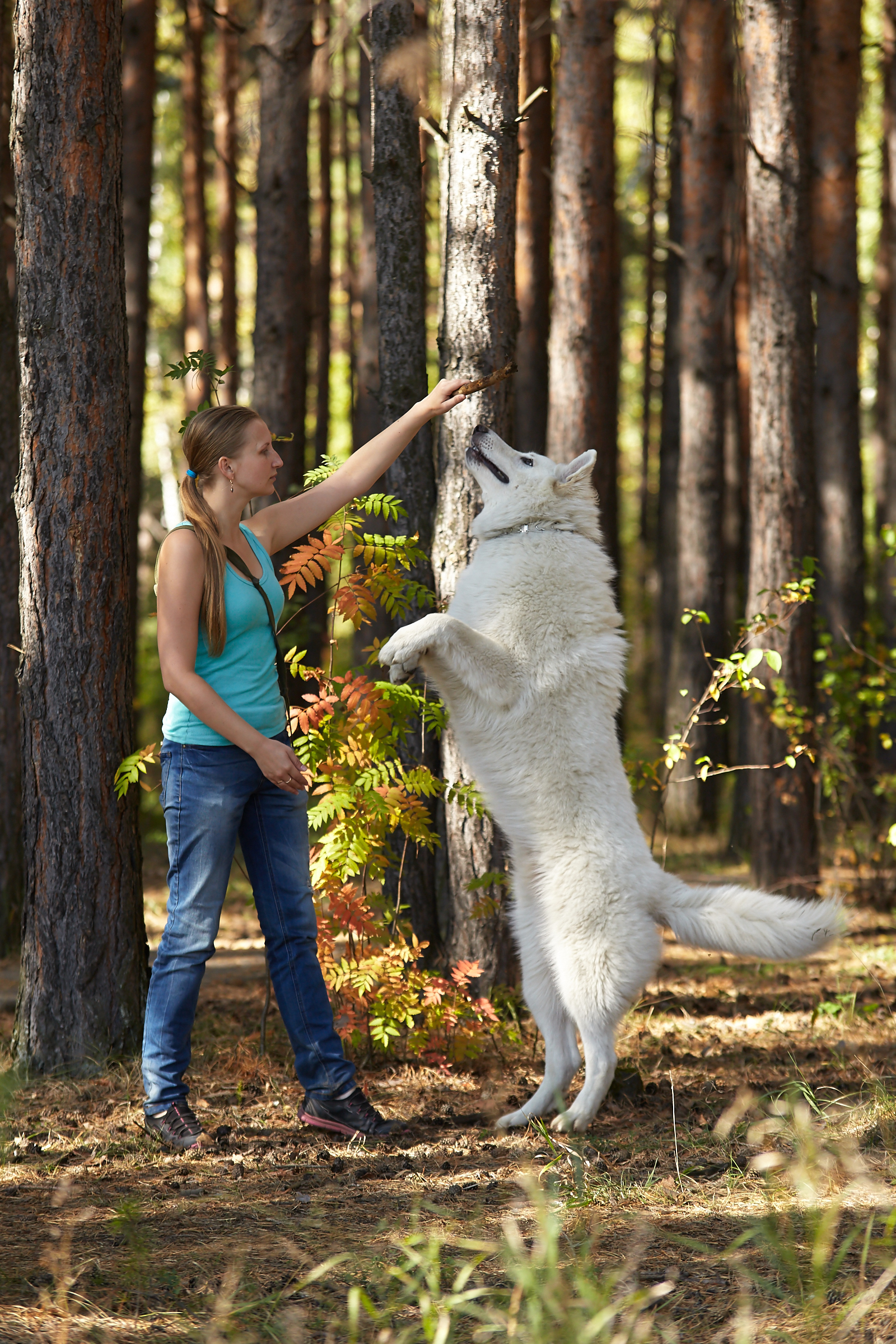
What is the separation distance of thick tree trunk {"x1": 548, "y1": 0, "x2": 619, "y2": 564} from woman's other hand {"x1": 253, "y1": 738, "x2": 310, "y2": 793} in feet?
18.3

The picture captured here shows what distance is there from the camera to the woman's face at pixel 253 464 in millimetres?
3938

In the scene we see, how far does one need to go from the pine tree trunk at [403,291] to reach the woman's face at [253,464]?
1637mm

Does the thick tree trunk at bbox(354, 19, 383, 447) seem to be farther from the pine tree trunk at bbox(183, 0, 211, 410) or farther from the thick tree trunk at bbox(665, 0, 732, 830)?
the thick tree trunk at bbox(665, 0, 732, 830)

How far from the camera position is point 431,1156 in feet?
12.8

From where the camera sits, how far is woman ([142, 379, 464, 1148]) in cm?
372

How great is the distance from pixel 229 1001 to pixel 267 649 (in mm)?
2897

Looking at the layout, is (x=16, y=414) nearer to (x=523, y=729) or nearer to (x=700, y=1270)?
(x=523, y=729)

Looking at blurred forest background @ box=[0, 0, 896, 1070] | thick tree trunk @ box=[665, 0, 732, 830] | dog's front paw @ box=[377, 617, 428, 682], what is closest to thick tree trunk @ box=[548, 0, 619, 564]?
blurred forest background @ box=[0, 0, 896, 1070]

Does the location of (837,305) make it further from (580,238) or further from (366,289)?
(366,289)

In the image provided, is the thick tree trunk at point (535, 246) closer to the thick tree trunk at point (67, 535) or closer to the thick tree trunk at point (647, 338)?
the thick tree trunk at point (647, 338)

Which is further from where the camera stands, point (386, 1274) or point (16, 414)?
point (16, 414)

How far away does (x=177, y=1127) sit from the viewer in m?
3.91

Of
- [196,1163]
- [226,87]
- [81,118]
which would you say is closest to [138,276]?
[81,118]

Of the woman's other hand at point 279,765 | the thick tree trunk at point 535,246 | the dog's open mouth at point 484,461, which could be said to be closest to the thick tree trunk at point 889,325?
the thick tree trunk at point 535,246
